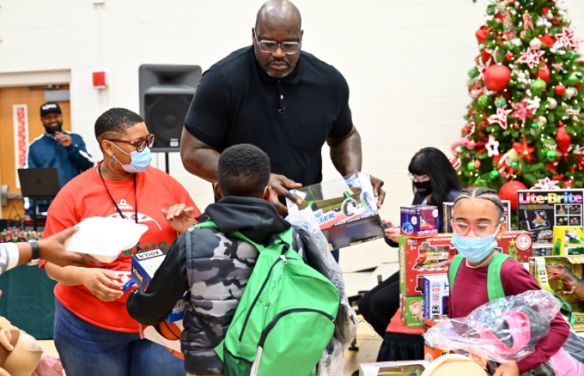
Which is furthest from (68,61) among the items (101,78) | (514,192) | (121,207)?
(121,207)

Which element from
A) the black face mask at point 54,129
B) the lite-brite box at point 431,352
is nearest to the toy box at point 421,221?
the lite-brite box at point 431,352

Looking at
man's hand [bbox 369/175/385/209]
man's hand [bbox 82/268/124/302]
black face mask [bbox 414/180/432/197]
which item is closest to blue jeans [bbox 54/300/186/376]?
man's hand [bbox 82/268/124/302]

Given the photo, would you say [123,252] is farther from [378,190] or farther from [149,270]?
[378,190]

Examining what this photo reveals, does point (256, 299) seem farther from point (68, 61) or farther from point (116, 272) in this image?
point (68, 61)

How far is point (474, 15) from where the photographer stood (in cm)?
706

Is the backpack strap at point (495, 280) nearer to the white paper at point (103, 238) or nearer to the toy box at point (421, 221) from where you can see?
the toy box at point (421, 221)

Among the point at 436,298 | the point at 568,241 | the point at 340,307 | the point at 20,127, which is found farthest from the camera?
the point at 20,127

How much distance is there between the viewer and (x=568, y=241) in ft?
11.6

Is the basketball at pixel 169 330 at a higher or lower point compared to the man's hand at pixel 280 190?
lower

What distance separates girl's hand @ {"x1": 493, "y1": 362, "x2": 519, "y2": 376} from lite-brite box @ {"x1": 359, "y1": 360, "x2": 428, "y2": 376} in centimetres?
50

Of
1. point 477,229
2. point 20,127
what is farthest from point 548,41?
point 20,127

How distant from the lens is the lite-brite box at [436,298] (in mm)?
3434

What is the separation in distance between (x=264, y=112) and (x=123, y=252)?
0.75 m

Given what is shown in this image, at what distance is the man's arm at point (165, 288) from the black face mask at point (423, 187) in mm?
2838
